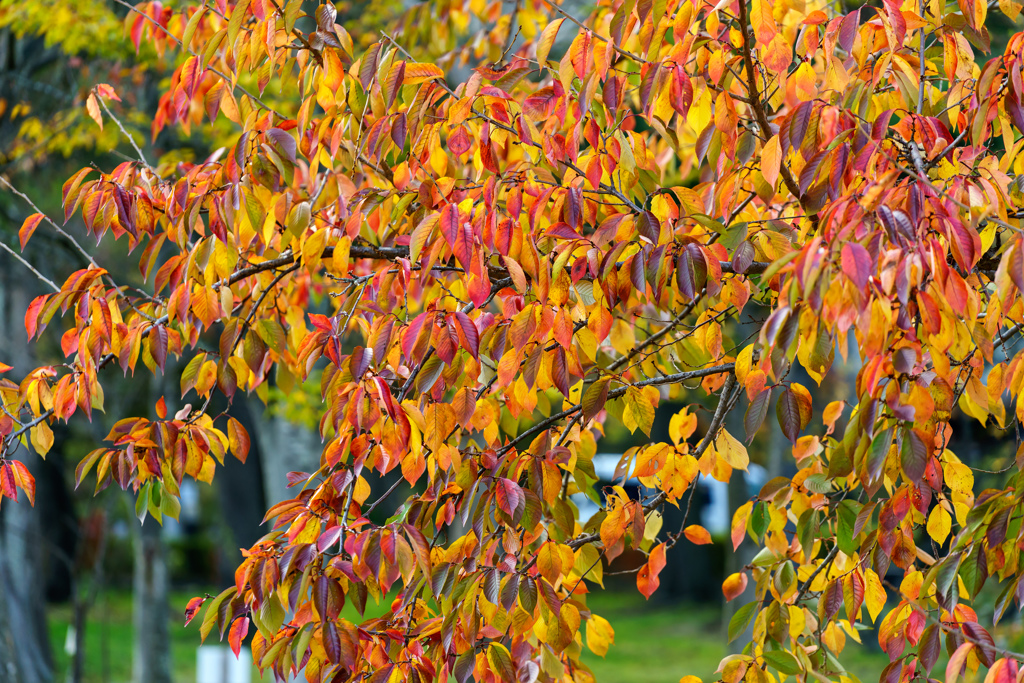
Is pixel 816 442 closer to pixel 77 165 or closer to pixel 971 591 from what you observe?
pixel 971 591

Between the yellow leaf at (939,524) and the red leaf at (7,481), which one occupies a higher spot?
the red leaf at (7,481)

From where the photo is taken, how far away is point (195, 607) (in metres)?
2.27

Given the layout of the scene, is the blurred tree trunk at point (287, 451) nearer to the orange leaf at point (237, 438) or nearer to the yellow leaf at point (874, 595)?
the orange leaf at point (237, 438)

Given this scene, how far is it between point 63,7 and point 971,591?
524 centimetres

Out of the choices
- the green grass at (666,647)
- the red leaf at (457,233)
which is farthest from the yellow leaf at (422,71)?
the green grass at (666,647)

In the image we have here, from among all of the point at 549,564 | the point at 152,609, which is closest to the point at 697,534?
the point at 549,564

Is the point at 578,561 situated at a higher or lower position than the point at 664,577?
higher

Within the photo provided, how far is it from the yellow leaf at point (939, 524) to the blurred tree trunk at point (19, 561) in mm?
5972

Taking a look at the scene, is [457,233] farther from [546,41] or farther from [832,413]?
[832,413]

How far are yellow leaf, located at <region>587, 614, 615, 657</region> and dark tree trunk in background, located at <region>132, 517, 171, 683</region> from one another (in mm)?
5838

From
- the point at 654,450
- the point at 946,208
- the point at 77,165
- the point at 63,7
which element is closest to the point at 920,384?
the point at 946,208

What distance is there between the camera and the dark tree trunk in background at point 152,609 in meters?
7.39

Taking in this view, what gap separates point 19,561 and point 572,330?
6.55m

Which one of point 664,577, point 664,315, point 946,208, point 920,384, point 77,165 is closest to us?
point 920,384
